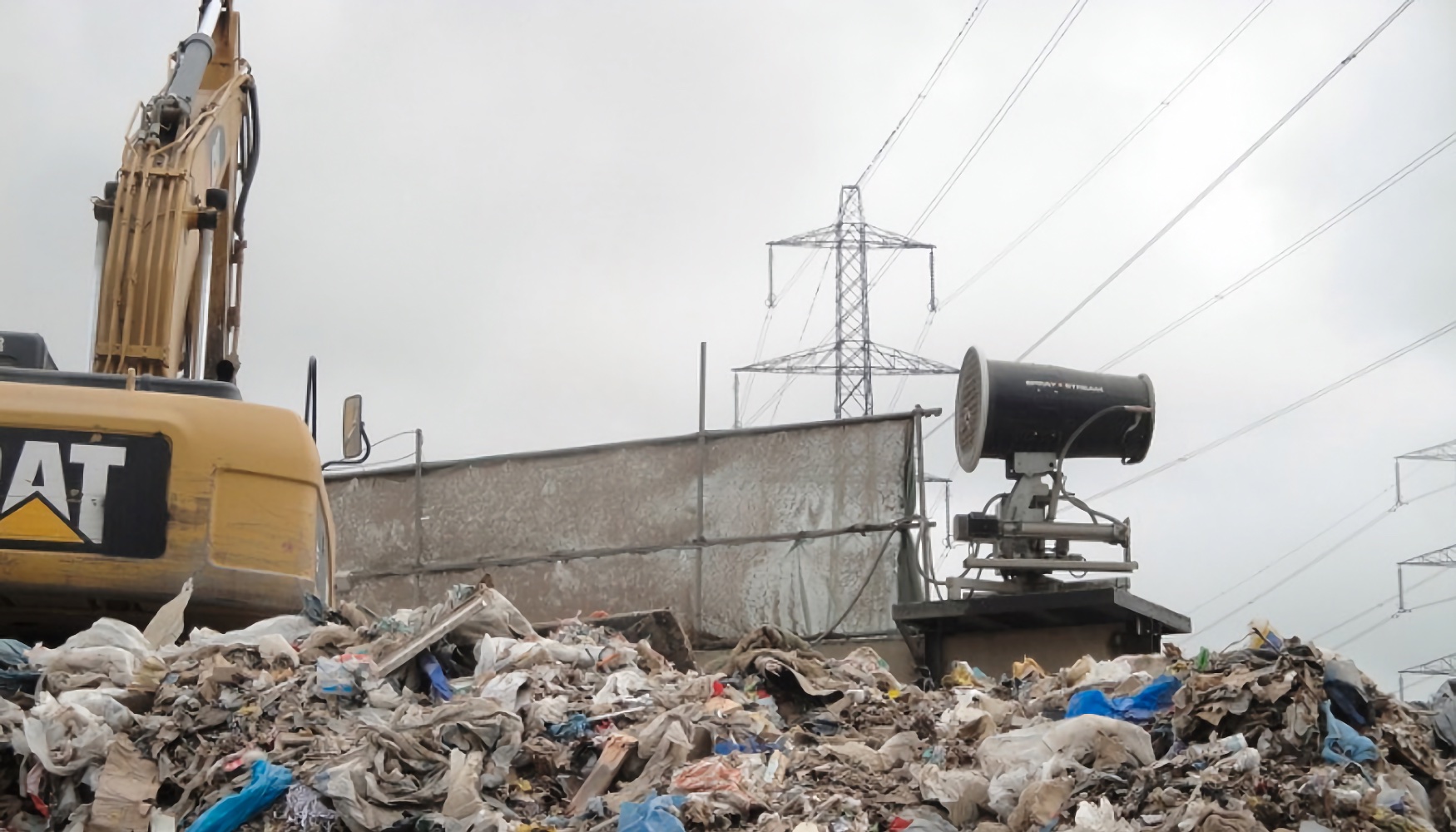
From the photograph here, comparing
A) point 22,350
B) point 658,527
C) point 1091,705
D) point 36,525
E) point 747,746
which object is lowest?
point 747,746

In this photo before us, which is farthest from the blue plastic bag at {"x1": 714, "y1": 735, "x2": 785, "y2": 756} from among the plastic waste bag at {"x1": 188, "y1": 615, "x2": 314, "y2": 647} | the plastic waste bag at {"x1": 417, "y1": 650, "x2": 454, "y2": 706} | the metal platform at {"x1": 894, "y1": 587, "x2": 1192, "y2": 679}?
the metal platform at {"x1": 894, "y1": 587, "x2": 1192, "y2": 679}

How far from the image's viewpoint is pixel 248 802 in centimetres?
429

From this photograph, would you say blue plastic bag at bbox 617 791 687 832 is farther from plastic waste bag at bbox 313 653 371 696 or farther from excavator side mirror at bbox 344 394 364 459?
excavator side mirror at bbox 344 394 364 459

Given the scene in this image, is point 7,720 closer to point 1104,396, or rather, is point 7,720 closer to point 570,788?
point 570,788

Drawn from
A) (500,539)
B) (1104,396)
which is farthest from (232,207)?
(1104,396)

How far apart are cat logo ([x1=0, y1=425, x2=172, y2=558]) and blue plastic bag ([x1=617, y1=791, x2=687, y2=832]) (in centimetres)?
207

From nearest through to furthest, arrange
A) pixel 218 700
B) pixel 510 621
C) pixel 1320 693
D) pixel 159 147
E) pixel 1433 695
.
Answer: pixel 1320 693, pixel 218 700, pixel 1433 695, pixel 510 621, pixel 159 147

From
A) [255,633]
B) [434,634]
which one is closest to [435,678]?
[434,634]

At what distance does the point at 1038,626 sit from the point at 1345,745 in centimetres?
404

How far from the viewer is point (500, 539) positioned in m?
10.8

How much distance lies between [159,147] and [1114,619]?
541 centimetres

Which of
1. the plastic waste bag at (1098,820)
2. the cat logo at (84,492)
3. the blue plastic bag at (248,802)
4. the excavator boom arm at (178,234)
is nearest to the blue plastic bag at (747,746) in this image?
the plastic waste bag at (1098,820)

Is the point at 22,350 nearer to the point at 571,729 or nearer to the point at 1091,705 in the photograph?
the point at 571,729

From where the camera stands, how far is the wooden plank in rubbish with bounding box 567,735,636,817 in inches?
178
